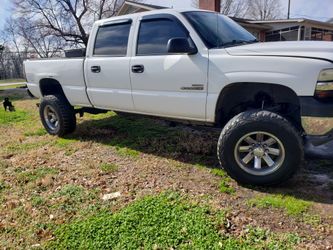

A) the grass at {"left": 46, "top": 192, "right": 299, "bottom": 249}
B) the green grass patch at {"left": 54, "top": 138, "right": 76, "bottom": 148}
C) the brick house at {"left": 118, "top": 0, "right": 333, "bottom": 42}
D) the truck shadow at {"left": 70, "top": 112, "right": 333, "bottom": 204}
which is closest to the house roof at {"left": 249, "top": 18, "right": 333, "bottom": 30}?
the brick house at {"left": 118, "top": 0, "right": 333, "bottom": 42}

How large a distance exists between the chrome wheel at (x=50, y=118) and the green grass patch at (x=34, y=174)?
1.71 metres

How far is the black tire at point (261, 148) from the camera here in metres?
3.34

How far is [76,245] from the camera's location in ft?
9.01

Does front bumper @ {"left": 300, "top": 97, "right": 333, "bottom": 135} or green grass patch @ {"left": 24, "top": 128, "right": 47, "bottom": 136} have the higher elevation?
front bumper @ {"left": 300, "top": 97, "right": 333, "bottom": 135}

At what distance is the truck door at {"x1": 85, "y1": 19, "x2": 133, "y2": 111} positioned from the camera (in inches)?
181

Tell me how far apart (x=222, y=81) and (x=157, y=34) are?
126 centimetres

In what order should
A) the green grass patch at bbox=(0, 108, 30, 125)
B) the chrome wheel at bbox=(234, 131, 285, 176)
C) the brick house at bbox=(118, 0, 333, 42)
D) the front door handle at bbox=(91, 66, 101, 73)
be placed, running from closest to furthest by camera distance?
the chrome wheel at bbox=(234, 131, 285, 176) → the front door handle at bbox=(91, 66, 101, 73) → the green grass patch at bbox=(0, 108, 30, 125) → the brick house at bbox=(118, 0, 333, 42)

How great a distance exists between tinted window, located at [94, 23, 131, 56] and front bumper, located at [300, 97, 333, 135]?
2.62m

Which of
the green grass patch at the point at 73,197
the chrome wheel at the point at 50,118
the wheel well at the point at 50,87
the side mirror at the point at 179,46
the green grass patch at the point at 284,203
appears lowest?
the green grass patch at the point at 73,197

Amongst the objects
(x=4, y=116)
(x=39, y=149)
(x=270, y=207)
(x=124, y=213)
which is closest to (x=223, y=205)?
(x=270, y=207)

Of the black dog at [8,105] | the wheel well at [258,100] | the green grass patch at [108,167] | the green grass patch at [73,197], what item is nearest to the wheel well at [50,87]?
the green grass patch at [108,167]

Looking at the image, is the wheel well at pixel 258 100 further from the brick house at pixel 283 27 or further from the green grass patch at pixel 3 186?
the brick house at pixel 283 27

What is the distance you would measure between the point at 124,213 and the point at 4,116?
7032mm

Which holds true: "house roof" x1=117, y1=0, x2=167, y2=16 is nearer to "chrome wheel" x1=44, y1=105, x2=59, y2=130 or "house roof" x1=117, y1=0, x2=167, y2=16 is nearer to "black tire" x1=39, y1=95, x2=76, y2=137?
"chrome wheel" x1=44, y1=105, x2=59, y2=130
